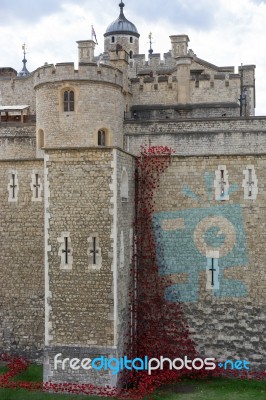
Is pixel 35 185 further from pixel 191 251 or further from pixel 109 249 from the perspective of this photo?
pixel 191 251

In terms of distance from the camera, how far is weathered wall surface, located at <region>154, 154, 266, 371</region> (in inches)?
641

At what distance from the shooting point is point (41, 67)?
923 inches

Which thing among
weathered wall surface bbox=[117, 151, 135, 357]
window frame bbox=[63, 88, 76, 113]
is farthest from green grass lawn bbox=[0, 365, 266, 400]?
window frame bbox=[63, 88, 76, 113]

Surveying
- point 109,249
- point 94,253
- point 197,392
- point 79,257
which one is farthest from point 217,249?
point 79,257

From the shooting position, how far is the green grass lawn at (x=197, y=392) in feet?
48.9

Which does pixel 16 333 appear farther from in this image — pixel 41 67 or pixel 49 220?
pixel 41 67

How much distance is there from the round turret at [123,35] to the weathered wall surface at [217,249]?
3093 cm

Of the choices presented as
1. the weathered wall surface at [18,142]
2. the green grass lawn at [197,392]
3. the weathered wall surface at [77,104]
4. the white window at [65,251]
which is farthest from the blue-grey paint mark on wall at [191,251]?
the weathered wall surface at [18,142]

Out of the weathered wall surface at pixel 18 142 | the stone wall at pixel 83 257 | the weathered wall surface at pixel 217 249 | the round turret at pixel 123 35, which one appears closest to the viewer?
the stone wall at pixel 83 257

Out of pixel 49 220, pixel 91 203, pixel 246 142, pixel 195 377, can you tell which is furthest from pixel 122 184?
pixel 246 142

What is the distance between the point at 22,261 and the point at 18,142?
9.66 m

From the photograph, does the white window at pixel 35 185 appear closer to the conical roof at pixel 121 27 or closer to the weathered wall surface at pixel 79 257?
the weathered wall surface at pixel 79 257

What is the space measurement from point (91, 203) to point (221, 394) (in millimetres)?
5936

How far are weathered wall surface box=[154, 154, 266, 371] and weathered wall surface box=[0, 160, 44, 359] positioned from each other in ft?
12.2
